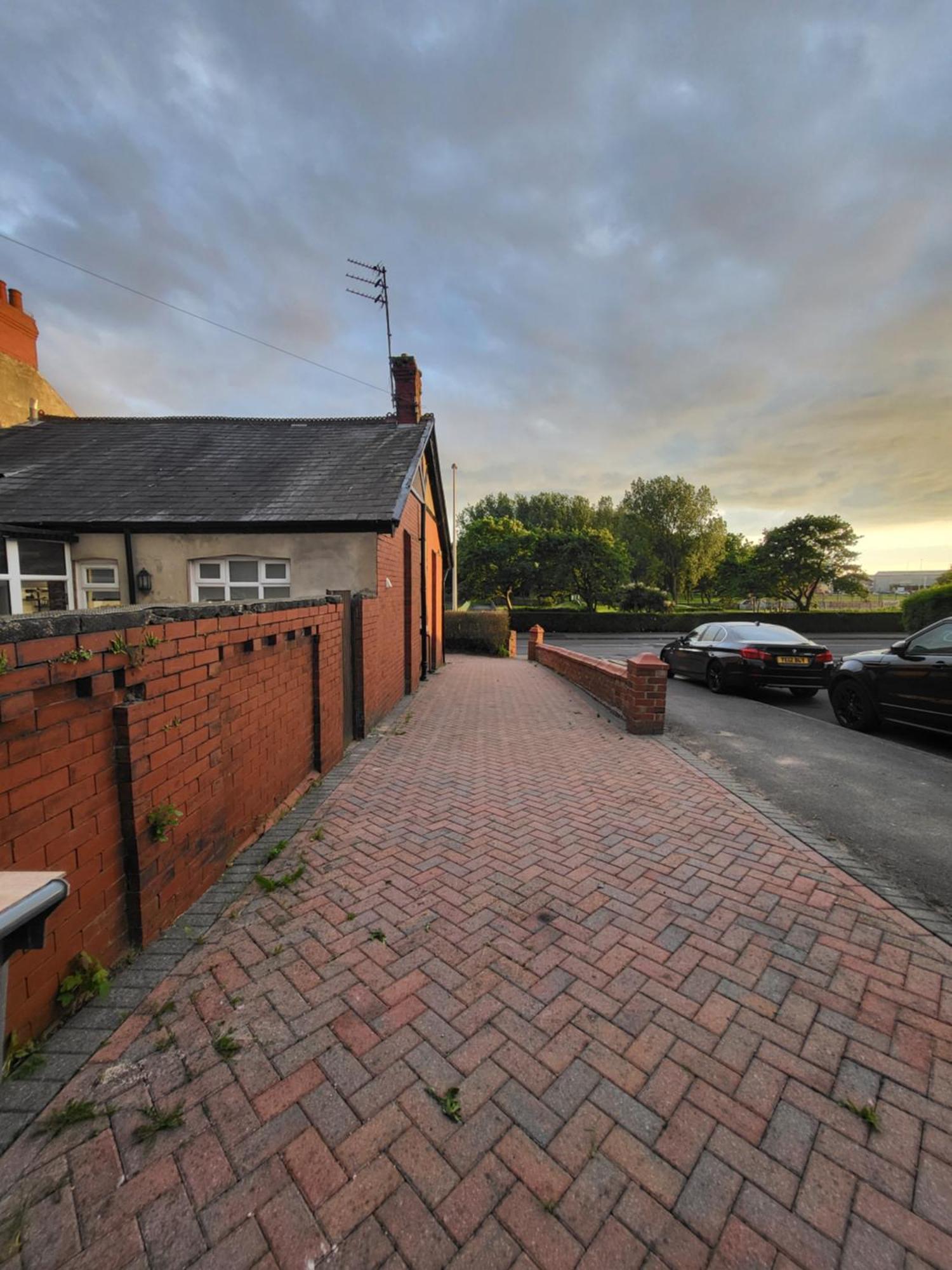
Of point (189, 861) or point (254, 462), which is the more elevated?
point (254, 462)

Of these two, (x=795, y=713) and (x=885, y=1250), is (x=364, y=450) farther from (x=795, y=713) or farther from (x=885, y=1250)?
(x=885, y=1250)

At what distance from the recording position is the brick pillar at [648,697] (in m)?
6.90

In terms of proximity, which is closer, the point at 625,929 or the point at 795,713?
the point at 625,929

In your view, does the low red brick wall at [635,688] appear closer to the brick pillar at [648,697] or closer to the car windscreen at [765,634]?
the brick pillar at [648,697]

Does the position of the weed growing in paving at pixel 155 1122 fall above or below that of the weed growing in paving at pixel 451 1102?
above

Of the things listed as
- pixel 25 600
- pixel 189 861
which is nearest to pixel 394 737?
pixel 189 861

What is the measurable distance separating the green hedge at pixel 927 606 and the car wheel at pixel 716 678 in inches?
467

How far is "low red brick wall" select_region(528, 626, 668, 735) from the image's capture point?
6926 millimetres

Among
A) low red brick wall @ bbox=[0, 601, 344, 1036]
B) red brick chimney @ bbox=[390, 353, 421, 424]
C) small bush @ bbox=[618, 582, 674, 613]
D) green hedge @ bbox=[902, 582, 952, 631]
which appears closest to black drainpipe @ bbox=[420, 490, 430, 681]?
red brick chimney @ bbox=[390, 353, 421, 424]

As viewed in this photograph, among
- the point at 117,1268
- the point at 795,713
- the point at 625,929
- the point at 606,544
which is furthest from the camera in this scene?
the point at 606,544

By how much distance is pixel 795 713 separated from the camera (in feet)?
28.0

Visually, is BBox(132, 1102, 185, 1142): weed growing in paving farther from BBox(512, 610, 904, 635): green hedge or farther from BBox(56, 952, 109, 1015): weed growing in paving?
BBox(512, 610, 904, 635): green hedge

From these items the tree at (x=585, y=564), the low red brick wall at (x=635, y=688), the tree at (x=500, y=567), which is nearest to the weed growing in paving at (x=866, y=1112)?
the low red brick wall at (x=635, y=688)

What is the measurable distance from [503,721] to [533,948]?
511 centimetres
